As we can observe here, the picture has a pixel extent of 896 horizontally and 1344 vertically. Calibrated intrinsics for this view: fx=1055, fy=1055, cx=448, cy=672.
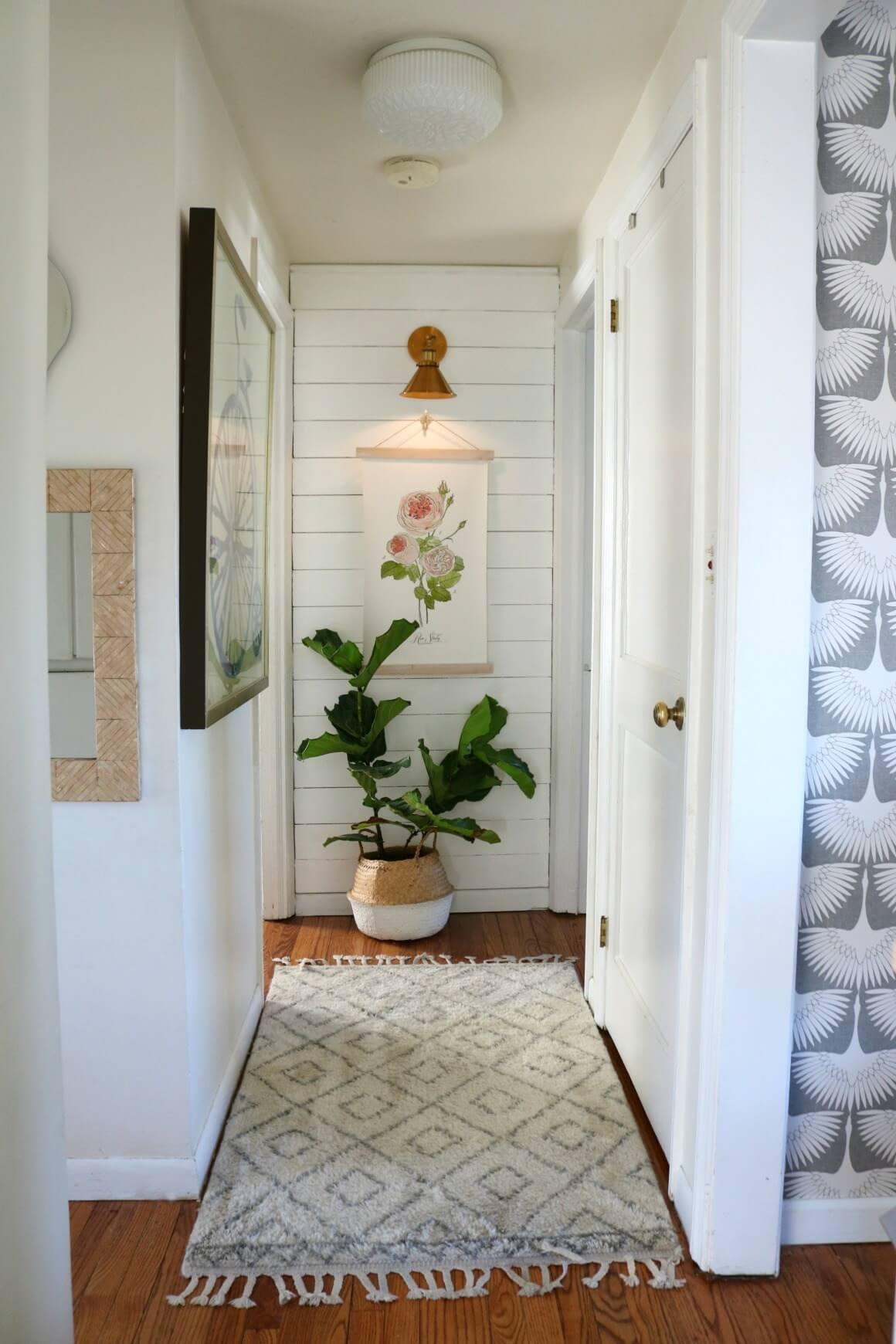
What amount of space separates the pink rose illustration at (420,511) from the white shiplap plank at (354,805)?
970 mm

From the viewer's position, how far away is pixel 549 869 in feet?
13.1

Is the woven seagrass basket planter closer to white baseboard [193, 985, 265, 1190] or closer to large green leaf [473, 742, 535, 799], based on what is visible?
large green leaf [473, 742, 535, 799]

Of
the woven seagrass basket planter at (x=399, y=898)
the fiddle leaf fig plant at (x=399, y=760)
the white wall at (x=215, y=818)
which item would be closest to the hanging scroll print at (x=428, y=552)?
the fiddle leaf fig plant at (x=399, y=760)

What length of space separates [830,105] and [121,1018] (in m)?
2.14

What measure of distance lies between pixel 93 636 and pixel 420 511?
6.34 feet

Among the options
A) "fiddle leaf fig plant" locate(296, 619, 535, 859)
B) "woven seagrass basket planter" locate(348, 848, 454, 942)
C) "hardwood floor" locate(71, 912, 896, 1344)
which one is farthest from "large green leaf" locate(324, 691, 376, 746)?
"hardwood floor" locate(71, 912, 896, 1344)

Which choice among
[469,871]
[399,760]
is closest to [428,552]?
[399,760]

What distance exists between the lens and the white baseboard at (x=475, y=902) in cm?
396

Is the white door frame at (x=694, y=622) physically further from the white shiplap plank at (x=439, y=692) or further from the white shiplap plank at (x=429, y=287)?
the white shiplap plank at (x=439, y=692)

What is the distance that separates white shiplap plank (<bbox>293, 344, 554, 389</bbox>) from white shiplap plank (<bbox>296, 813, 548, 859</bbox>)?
1619 mm

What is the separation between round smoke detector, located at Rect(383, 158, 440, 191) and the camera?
2.74 metres

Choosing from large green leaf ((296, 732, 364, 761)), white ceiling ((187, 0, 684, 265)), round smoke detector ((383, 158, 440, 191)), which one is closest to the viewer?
white ceiling ((187, 0, 684, 265))

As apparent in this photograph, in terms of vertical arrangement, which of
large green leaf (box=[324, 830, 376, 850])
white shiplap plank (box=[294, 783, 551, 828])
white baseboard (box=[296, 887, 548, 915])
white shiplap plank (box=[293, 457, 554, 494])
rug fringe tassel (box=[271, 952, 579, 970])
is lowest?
rug fringe tassel (box=[271, 952, 579, 970])

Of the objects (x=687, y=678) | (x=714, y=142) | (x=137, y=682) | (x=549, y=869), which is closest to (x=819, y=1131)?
(x=687, y=678)
